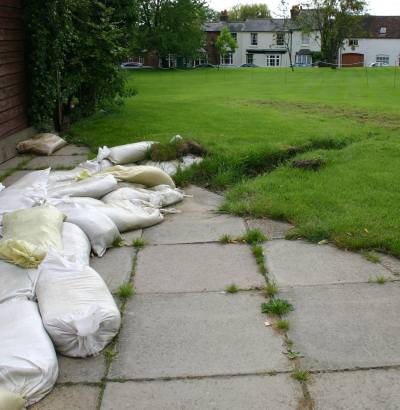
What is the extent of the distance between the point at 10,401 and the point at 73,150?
791 centimetres

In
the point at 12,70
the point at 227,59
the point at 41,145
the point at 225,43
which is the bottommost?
the point at 41,145

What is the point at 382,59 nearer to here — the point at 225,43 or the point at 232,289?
the point at 225,43

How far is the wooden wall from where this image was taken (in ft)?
32.8

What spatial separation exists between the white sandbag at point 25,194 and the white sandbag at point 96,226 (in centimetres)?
50

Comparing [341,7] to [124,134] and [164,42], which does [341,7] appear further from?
[124,134]

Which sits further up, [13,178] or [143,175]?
[143,175]

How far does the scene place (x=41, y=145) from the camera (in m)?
9.95

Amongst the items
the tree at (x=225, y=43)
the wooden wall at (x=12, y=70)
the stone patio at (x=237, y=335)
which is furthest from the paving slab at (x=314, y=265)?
the tree at (x=225, y=43)

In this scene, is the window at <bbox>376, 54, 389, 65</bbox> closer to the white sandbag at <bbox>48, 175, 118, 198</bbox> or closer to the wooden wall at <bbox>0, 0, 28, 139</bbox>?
the wooden wall at <bbox>0, 0, 28, 139</bbox>

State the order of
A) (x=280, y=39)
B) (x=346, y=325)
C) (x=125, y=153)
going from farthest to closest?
(x=280, y=39)
(x=125, y=153)
(x=346, y=325)

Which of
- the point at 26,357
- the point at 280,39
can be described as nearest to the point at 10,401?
the point at 26,357

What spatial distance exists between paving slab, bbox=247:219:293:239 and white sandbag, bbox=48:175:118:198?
5.28ft

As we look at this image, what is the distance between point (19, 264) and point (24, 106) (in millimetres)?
7927

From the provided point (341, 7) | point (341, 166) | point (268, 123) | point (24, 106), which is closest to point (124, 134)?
point (24, 106)
